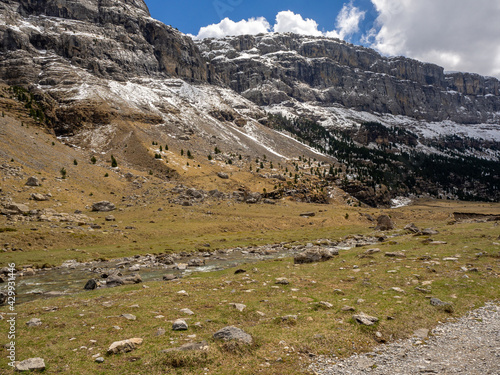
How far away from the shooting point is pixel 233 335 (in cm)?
1041

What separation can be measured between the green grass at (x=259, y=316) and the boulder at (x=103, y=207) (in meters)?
50.3

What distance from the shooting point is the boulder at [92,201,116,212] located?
208 ft

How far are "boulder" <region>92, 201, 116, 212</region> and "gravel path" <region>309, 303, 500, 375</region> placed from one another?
216 feet

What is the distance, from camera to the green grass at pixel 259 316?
9070 millimetres

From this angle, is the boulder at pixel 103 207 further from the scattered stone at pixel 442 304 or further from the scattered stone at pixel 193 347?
the scattered stone at pixel 442 304

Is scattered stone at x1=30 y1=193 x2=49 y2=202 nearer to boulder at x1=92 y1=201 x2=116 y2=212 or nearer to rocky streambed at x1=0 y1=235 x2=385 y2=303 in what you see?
boulder at x1=92 y1=201 x2=116 y2=212

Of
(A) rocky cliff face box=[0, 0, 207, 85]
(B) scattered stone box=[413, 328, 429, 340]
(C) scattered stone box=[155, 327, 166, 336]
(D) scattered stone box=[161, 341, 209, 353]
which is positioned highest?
(A) rocky cliff face box=[0, 0, 207, 85]

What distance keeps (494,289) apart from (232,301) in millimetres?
14788

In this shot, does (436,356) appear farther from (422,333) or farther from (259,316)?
(259,316)

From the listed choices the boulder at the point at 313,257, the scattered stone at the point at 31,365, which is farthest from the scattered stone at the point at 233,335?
the boulder at the point at 313,257

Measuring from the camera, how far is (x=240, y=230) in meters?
63.6

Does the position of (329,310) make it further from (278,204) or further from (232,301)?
(278,204)

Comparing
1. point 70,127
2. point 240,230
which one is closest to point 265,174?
point 240,230

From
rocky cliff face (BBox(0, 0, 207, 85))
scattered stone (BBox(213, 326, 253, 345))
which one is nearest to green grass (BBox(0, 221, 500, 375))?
scattered stone (BBox(213, 326, 253, 345))
